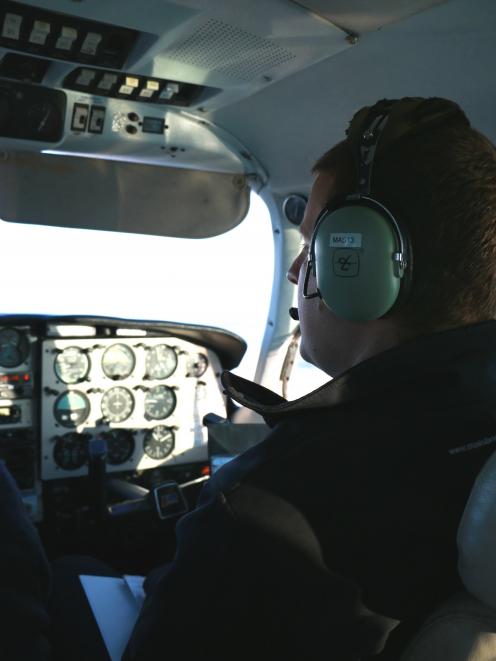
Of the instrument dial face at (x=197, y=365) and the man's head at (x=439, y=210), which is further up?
the man's head at (x=439, y=210)

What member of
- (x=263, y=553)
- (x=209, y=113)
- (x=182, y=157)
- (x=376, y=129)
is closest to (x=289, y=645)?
(x=263, y=553)

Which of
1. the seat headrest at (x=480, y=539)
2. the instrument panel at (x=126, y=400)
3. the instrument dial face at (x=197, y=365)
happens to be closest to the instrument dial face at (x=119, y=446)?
the instrument panel at (x=126, y=400)

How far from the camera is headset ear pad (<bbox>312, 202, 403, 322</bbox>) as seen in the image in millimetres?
1120

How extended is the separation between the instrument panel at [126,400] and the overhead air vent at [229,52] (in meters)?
1.66

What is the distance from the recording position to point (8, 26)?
6.93 feet

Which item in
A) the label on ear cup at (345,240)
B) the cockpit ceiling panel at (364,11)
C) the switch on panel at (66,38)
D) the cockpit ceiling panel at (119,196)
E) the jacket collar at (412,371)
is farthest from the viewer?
the cockpit ceiling panel at (119,196)

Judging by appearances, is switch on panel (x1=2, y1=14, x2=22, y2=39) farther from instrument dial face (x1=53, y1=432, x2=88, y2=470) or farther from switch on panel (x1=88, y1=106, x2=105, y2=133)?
instrument dial face (x1=53, y1=432, x2=88, y2=470)

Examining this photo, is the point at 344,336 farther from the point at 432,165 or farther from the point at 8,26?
the point at 8,26

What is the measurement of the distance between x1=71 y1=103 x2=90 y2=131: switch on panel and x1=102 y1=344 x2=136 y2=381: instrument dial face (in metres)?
1.20

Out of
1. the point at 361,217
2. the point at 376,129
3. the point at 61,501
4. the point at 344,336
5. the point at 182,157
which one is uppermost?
the point at 182,157

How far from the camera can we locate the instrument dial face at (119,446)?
3.63 meters

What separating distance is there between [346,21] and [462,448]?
1.52 m

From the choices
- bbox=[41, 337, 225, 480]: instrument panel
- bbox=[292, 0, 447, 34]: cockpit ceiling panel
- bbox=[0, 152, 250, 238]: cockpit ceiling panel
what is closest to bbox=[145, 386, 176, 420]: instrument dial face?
bbox=[41, 337, 225, 480]: instrument panel

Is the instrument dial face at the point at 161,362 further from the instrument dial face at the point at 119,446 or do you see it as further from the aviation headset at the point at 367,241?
the aviation headset at the point at 367,241
